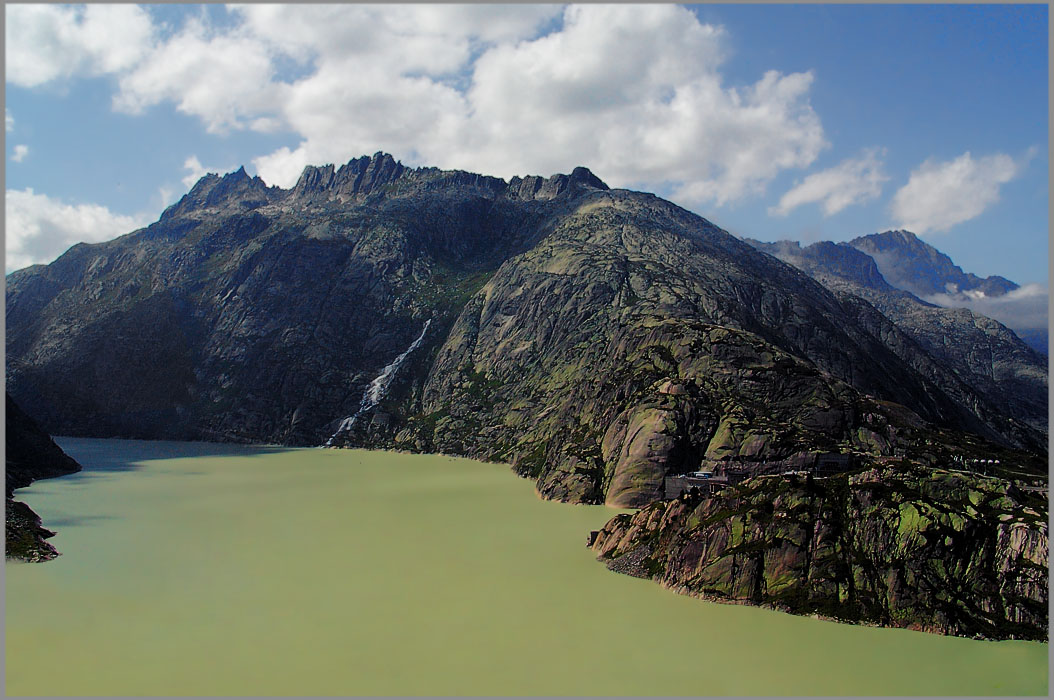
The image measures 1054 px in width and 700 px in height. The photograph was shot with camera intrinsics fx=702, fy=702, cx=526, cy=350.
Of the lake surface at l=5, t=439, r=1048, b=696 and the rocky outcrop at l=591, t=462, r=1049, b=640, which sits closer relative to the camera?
the lake surface at l=5, t=439, r=1048, b=696

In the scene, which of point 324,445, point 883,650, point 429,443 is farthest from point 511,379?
point 883,650

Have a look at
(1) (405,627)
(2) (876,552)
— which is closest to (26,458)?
(1) (405,627)

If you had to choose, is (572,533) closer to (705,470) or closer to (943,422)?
(705,470)

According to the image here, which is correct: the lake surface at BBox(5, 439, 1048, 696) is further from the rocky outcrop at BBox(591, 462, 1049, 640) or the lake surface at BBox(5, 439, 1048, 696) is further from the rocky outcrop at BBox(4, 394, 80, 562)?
the rocky outcrop at BBox(4, 394, 80, 562)

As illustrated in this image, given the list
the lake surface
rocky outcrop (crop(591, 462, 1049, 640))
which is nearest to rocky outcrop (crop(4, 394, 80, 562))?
the lake surface

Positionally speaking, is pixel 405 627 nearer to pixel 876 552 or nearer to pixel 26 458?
pixel 876 552

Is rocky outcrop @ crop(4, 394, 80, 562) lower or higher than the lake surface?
higher

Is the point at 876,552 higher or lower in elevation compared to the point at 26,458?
higher

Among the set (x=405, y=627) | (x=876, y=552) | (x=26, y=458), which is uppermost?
(x=876, y=552)
